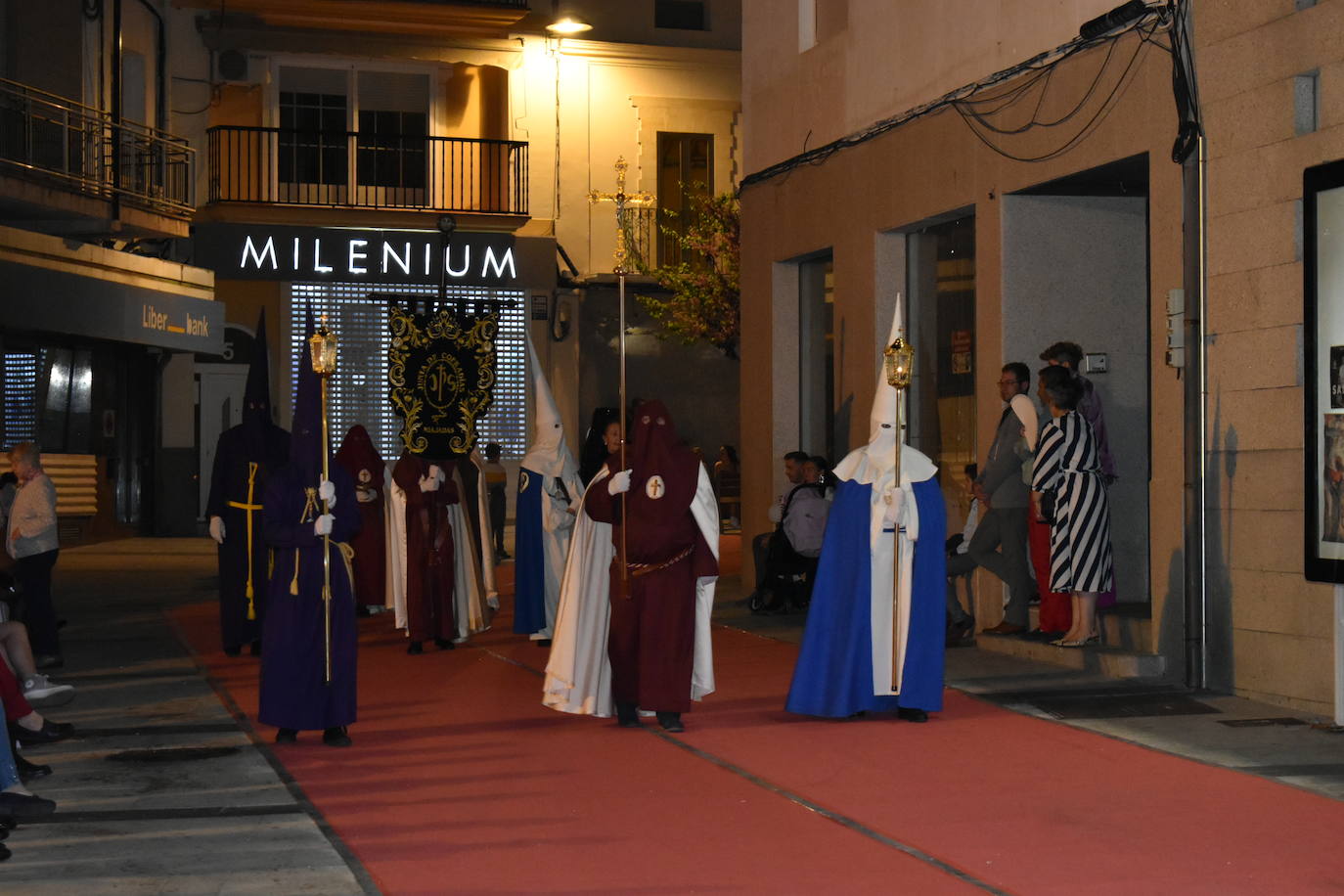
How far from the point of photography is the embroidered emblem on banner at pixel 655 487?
10391 millimetres

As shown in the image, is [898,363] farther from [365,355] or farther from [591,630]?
[365,355]

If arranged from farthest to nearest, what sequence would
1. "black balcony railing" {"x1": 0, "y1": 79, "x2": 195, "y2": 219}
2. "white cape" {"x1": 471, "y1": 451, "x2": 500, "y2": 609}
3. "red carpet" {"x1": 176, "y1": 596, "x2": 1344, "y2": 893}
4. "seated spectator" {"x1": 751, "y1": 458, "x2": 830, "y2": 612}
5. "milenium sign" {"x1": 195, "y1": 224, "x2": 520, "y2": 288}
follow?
"milenium sign" {"x1": 195, "y1": 224, "x2": 520, "y2": 288}, "black balcony railing" {"x1": 0, "y1": 79, "x2": 195, "y2": 219}, "white cape" {"x1": 471, "y1": 451, "x2": 500, "y2": 609}, "seated spectator" {"x1": 751, "y1": 458, "x2": 830, "y2": 612}, "red carpet" {"x1": 176, "y1": 596, "x2": 1344, "y2": 893}

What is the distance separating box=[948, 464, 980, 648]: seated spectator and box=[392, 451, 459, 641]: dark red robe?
3.94m

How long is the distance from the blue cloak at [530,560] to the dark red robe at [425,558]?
0.78 metres

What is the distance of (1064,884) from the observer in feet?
21.6

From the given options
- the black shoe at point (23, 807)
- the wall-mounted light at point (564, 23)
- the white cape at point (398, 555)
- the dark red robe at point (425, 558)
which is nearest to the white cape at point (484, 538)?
the white cape at point (398, 555)

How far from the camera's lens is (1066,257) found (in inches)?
553

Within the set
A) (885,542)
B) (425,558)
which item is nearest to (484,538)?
(425,558)

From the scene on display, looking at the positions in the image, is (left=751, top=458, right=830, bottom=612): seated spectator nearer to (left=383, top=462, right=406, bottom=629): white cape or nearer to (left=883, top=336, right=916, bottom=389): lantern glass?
(left=383, top=462, right=406, bottom=629): white cape

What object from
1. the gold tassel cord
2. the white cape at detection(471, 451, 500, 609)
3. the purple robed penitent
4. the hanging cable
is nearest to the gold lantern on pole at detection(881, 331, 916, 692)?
the hanging cable

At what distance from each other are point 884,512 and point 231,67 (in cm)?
2132

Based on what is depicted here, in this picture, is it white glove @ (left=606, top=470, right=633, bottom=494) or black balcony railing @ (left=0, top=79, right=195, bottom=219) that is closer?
white glove @ (left=606, top=470, right=633, bottom=494)

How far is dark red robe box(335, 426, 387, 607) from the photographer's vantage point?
54.8ft

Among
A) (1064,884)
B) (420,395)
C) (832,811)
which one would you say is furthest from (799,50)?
(1064,884)
